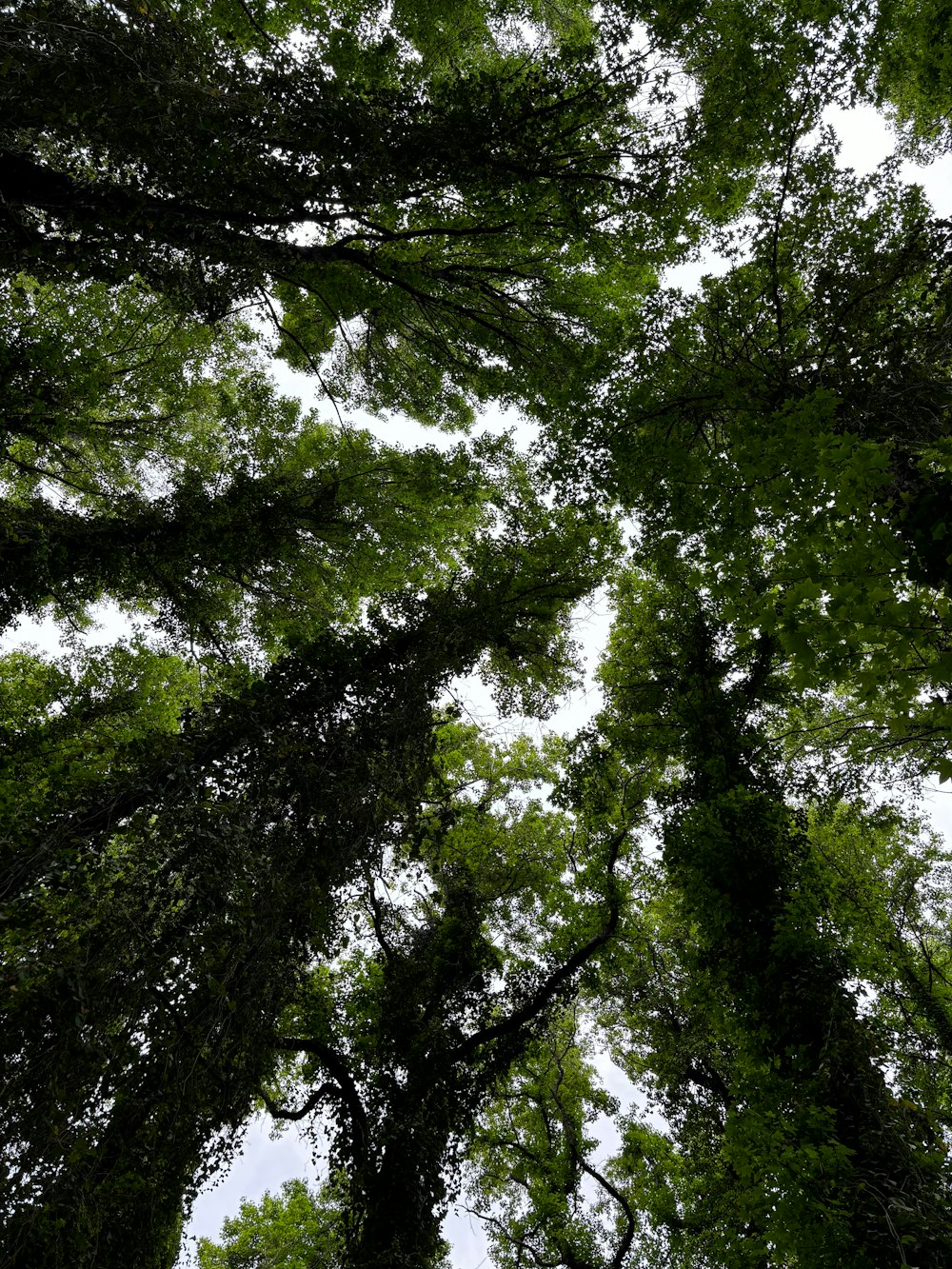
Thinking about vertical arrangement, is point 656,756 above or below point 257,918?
above

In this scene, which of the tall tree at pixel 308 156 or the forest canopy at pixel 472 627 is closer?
the forest canopy at pixel 472 627

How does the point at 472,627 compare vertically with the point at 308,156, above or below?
below

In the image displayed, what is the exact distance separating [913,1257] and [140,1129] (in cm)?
574

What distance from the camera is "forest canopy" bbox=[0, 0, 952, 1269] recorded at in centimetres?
381

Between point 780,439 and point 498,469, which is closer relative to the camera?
point 780,439

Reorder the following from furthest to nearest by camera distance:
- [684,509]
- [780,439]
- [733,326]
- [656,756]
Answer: [656,756] → [684,509] → [733,326] → [780,439]

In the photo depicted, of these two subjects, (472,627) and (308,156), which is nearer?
(308,156)

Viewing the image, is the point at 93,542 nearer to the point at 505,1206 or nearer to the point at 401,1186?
the point at 401,1186

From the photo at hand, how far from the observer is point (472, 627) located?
26.6 feet

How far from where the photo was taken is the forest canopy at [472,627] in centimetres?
381

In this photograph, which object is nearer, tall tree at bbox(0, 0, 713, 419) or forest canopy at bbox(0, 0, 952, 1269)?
forest canopy at bbox(0, 0, 952, 1269)

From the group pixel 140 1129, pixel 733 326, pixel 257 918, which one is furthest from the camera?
pixel 733 326

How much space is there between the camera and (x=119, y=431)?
38.4ft

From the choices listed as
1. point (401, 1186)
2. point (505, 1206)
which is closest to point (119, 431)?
point (401, 1186)
